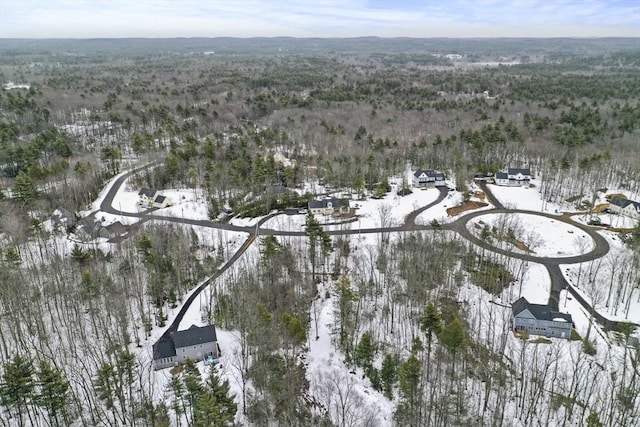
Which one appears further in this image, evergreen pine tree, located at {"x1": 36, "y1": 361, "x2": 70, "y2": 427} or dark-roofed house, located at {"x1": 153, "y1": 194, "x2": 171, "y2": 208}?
dark-roofed house, located at {"x1": 153, "y1": 194, "x2": 171, "y2": 208}

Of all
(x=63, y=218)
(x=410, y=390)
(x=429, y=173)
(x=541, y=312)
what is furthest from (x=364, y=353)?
(x=429, y=173)

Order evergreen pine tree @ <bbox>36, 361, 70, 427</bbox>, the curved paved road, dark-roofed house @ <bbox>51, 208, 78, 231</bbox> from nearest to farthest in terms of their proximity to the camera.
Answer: evergreen pine tree @ <bbox>36, 361, 70, 427</bbox> < the curved paved road < dark-roofed house @ <bbox>51, 208, 78, 231</bbox>

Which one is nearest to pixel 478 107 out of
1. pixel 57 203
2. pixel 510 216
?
pixel 510 216

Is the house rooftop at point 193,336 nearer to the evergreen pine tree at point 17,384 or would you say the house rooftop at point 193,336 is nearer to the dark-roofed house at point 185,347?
the dark-roofed house at point 185,347

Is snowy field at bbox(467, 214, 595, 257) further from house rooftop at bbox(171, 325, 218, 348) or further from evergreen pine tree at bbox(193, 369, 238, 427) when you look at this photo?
evergreen pine tree at bbox(193, 369, 238, 427)

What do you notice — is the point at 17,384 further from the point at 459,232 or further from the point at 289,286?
the point at 459,232

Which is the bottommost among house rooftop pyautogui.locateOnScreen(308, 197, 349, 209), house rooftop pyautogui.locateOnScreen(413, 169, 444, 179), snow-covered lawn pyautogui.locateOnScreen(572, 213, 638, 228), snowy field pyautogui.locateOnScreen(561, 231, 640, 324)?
snowy field pyautogui.locateOnScreen(561, 231, 640, 324)

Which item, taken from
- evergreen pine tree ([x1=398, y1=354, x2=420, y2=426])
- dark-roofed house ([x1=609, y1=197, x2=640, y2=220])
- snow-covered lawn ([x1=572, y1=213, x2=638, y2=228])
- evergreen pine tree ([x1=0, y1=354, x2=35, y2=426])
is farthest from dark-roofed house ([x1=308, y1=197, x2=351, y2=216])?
evergreen pine tree ([x1=0, y1=354, x2=35, y2=426])

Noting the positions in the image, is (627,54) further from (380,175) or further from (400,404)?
(400,404)

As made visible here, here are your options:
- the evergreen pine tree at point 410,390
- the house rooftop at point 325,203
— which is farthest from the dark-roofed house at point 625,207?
the evergreen pine tree at point 410,390
